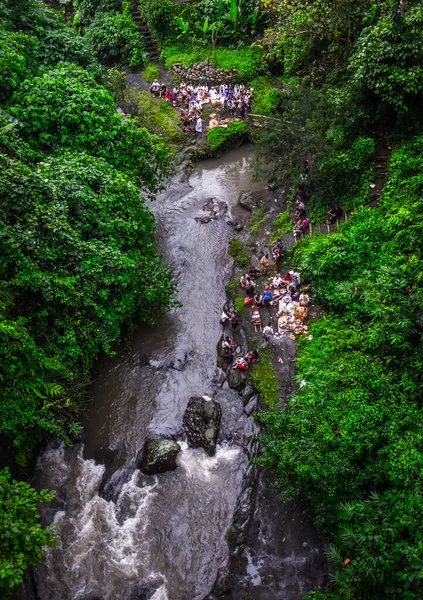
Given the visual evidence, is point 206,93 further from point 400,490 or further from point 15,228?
point 400,490

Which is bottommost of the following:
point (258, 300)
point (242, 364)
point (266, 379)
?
point (266, 379)

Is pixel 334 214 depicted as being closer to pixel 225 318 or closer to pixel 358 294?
pixel 358 294

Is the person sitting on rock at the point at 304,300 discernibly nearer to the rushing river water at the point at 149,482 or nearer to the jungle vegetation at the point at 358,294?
the jungle vegetation at the point at 358,294

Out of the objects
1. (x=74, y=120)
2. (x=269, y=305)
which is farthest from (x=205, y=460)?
(x=74, y=120)

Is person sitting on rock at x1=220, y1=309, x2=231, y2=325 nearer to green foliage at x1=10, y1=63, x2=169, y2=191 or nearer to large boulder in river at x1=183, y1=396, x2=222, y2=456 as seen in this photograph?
large boulder in river at x1=183, y1=396, x2=222, y2=456

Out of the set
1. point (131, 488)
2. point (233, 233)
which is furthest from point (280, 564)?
point (233, 233)

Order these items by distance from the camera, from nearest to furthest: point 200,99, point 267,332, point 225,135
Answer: point 267,332 < point 225,135 < point 200,99
